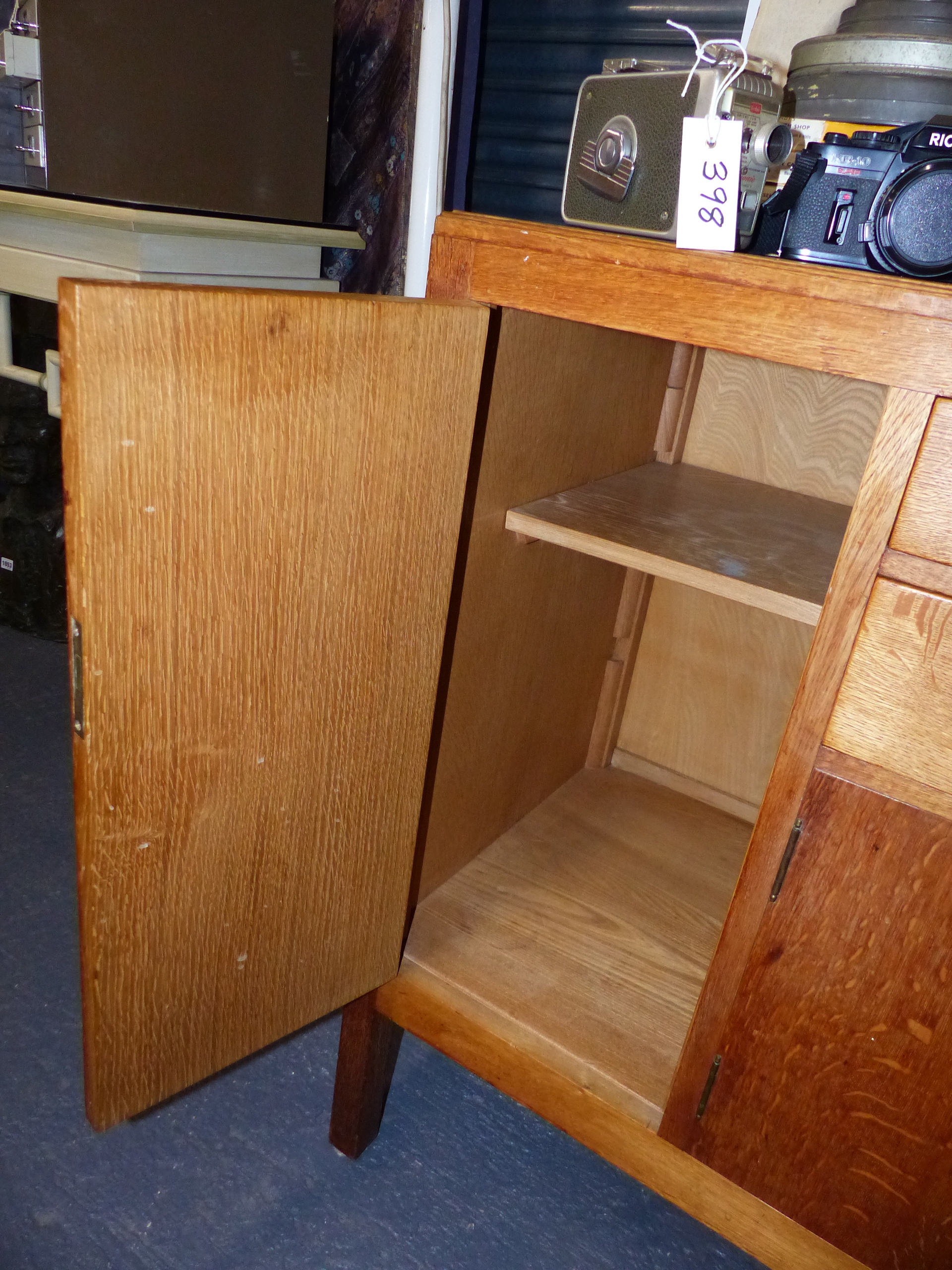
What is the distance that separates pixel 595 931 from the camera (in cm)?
96

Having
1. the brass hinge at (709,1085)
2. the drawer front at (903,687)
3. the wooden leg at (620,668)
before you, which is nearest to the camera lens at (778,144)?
the drawer front at (903,687)

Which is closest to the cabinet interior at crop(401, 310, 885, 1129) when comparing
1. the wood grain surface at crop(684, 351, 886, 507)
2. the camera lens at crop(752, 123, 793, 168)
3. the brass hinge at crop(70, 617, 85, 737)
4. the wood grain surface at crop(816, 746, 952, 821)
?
the wood grain surface at crop(684, 351, 886, 507)

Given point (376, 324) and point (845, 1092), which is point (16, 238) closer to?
point (376, 324)

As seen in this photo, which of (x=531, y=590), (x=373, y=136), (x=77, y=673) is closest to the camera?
(x=77, y=673)

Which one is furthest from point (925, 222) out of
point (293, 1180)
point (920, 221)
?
point (293, 1180)

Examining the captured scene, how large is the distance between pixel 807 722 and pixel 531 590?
15.5 inches

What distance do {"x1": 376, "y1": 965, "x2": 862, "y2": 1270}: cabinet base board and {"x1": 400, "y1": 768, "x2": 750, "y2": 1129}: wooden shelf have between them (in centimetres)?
1

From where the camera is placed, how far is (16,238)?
1496mm

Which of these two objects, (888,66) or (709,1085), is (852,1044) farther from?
(888,66)

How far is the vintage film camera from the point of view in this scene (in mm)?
632

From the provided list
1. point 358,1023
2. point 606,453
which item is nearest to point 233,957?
point 358,1023

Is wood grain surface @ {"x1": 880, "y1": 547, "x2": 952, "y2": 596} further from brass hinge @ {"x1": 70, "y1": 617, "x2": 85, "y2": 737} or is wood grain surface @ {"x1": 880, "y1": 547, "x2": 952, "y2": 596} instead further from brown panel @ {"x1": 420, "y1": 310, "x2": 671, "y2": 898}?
brass hinge @ {"x1": 70, "y1": 617, "x2": 85, "y2": 737}

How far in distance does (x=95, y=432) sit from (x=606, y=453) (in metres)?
0.67

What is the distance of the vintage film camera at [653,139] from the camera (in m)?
0.63
